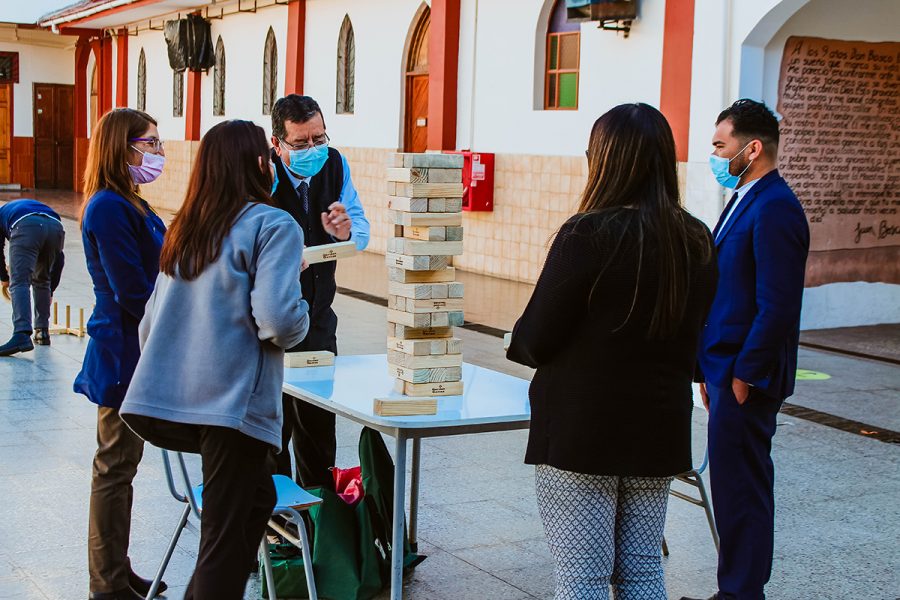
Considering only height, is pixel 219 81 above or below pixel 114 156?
above

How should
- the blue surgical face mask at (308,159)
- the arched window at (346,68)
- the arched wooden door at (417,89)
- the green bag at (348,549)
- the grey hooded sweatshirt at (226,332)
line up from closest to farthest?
the grey hooded sweatshirt at (226,332)
the green bag at (348,549)
the blue surgical face mask at (308,159)
the arched wooden door at (417,89)
the arched window at (346,68)

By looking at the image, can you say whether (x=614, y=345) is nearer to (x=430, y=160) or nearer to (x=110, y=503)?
(x=430, y=160)

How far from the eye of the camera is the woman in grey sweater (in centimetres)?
322

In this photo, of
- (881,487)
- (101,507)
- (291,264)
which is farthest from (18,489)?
(881,487)

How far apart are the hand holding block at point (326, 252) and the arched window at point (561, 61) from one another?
978 centimetres

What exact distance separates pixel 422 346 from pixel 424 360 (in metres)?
0.05

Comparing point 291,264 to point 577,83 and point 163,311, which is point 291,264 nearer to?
point 163,311

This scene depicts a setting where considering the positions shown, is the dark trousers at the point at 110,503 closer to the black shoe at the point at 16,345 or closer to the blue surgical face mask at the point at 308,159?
the blue surgical face mask at the point at 308,159

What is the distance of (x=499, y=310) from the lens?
1209cm

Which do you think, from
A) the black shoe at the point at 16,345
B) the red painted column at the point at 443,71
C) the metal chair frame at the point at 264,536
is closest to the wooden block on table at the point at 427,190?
the metal chair frame at the point at 264,536

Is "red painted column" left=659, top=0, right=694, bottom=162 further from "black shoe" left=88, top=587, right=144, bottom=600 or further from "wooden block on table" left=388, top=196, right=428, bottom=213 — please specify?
"black shoe" left=88, top=587, right=144, bottom=600

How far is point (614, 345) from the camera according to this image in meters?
3.02

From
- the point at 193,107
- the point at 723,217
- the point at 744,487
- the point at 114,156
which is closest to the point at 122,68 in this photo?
the point at 193,107

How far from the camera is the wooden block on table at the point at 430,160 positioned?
4113 mm
